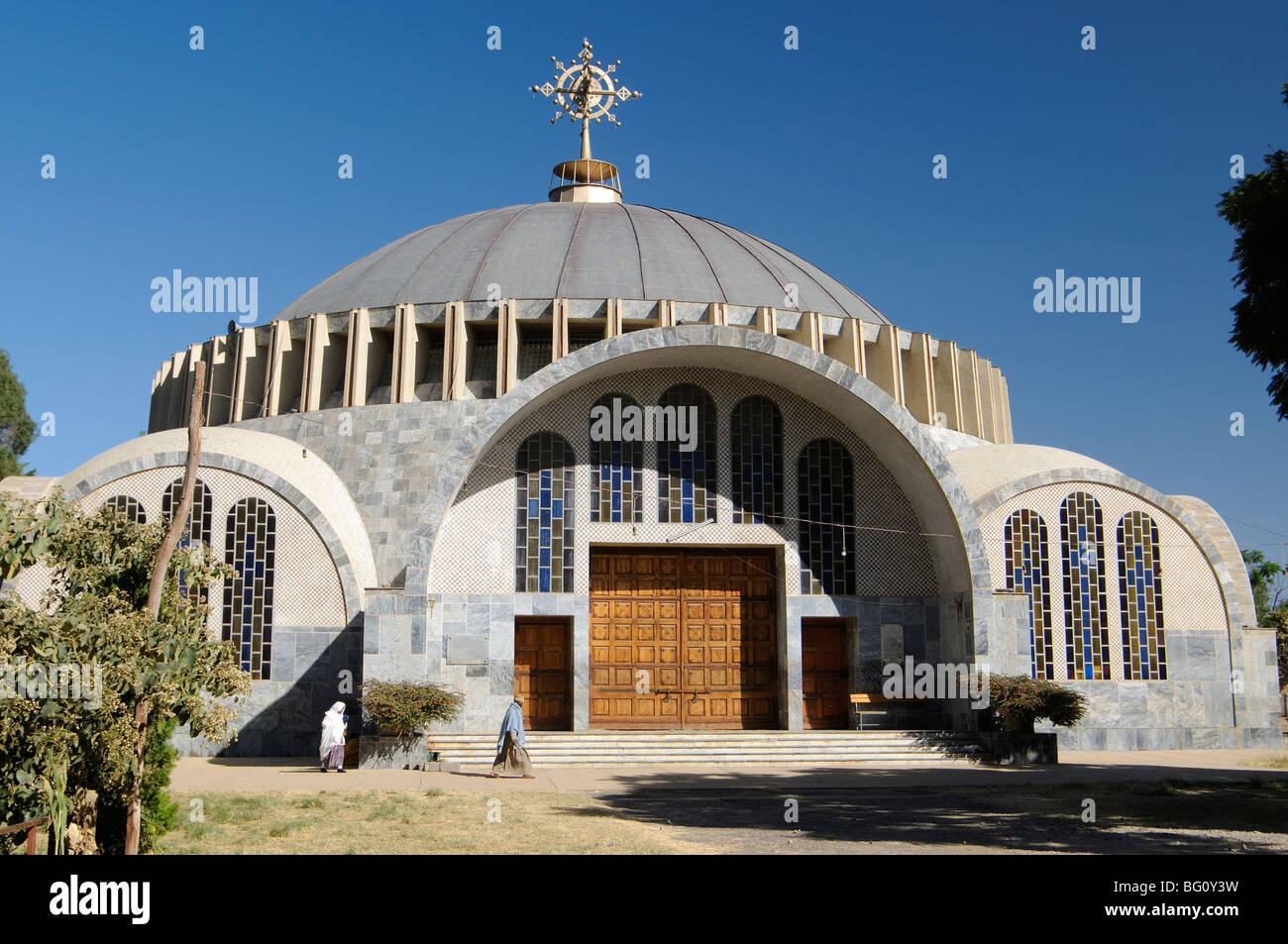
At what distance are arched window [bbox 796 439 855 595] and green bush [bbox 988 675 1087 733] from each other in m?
3.86

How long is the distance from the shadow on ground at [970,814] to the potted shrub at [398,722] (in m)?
3.72

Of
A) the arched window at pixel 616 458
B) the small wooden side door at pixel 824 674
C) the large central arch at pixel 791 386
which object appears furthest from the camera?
the small wooden side door at pixel 824 674

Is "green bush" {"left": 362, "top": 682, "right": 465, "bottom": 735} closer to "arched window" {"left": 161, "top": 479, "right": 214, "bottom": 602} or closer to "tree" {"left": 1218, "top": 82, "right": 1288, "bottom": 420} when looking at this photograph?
"arched window" {"left": 161, "top": 479, "right": 214, "bottom": 602}

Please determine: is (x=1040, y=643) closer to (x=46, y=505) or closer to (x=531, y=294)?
(x=531, y=294)

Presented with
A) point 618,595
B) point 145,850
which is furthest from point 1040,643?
point 145,850

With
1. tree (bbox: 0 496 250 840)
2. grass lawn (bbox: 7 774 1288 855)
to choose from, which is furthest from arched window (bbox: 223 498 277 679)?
tree (bbox: 0 496 250 840)

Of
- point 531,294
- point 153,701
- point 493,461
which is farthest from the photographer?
point 531,294

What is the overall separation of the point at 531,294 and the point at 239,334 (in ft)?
23.9

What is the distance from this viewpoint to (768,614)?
23.8 m

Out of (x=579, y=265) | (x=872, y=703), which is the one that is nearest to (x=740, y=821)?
(x=872, y=703)

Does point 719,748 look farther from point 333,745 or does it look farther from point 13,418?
point 13,418

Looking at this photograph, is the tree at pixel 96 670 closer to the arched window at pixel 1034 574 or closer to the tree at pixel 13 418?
the arched window at pixel 1034 574

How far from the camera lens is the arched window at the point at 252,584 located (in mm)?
21859

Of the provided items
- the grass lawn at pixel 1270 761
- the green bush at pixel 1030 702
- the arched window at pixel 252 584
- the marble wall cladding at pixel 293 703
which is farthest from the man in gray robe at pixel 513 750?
the grass lawn at pixel 1270 761
